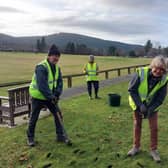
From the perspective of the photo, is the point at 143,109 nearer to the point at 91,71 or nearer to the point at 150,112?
the point at 150,112

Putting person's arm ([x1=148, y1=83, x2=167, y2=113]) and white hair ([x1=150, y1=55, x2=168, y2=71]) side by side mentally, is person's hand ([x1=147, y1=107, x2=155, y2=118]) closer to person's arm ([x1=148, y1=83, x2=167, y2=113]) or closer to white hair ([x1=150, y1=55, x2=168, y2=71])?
person's arm ([x1=148, y1=83, x2=167, y2=113])

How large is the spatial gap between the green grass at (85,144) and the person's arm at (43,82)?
1.02m

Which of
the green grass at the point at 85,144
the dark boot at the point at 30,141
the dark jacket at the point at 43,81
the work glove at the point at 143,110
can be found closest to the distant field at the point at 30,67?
the green grass at the point at 85,144

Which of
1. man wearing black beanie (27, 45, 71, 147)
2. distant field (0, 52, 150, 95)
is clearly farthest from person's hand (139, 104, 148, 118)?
distant field (0, 52, 150, 95)

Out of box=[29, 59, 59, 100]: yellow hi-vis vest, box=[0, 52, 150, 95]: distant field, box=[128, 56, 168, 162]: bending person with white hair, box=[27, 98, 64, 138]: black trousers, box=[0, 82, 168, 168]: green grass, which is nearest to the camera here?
box=[128, 56, 168, 162]: bending person with white hair

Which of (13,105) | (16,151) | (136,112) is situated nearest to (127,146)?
(136,112)

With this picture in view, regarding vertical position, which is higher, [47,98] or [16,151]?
[47,98]

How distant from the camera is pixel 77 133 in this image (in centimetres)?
734

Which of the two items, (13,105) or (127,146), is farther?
(13,105)

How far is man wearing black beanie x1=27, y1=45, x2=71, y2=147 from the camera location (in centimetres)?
618

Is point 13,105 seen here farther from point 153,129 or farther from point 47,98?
point 153,129

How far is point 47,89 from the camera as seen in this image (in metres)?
6.19

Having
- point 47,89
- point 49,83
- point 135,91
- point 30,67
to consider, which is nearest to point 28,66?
point 30,67

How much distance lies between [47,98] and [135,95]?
1680 mm
